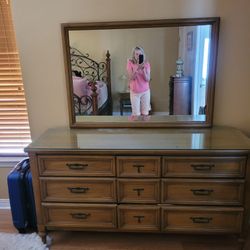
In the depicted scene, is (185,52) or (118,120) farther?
(118,120)

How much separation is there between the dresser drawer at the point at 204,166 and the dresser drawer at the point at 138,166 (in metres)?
0.06

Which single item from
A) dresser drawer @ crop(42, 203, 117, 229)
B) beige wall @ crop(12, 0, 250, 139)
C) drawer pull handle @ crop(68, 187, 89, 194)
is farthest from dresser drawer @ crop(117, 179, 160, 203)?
beige wall @ crop(12, 0, 250, 139)

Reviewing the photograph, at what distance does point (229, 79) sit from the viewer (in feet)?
6.60

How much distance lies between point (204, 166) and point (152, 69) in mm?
834

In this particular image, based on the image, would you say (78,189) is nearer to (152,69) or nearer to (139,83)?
(139,83)

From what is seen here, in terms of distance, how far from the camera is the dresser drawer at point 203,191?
174 centimetres

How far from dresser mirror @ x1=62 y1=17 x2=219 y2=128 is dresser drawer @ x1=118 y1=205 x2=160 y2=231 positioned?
0.65 metres

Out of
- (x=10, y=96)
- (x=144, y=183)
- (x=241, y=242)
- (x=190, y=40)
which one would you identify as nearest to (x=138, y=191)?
(x=144, y=183)

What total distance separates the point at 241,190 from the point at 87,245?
3.90ft

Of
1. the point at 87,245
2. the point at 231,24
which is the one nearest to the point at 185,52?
the point at 231,24

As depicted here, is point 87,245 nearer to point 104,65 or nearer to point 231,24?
point 104,65

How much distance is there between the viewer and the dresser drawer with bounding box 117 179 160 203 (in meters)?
1.78

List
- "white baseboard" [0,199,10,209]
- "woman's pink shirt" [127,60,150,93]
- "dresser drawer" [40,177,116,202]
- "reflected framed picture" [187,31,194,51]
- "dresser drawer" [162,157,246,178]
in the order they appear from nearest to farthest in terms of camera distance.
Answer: "dresser drawer" [162,157,246,178]
"dresser drawer" [40,177,116,202]
"reflected framed picture" [187,31,194,51]
"woman's pink shirt" [127,60,150,93]
"white baseboard" [0,199,10,209]

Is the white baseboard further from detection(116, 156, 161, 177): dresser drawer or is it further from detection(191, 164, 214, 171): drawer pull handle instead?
detection(191, 164, 214, 171): drawer pull handle
